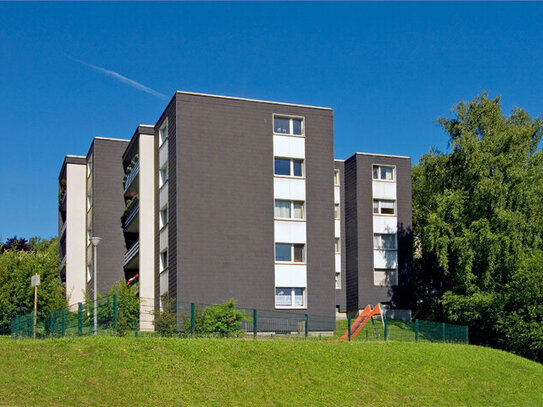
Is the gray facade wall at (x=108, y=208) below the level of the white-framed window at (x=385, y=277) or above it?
above

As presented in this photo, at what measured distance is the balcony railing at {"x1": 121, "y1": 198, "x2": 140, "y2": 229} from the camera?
4381cm

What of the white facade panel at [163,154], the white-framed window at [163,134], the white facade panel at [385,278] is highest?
the white-framed window at [163,134]

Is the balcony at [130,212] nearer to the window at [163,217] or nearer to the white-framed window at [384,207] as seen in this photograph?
the window at [163,217]

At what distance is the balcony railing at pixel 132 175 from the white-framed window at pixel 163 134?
1.90 metres

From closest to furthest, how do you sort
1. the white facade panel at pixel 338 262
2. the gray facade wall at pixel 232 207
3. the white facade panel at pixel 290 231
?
1. the gray facade wall at pixel 232 207
2. the white facade panel at pixel 290 231
3. the white facade panel at pixel 338 262

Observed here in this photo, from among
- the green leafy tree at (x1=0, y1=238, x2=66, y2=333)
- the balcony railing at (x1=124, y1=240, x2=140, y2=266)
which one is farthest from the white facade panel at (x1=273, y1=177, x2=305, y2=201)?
the green leafy tree at (x1=0, y1=238, x2=66, y2=333)

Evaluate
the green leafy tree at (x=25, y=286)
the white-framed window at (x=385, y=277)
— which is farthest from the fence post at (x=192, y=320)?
the white-framed window at (x=385, y=277)

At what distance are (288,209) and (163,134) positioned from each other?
8222 mm

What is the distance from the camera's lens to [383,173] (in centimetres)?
5478

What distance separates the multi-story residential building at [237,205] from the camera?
3975 centimetres

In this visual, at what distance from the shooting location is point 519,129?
46.7m

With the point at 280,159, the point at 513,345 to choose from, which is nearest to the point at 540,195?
the point at 513,345

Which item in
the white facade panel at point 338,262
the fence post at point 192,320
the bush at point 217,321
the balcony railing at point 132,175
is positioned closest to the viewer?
the fence post at point 192,320

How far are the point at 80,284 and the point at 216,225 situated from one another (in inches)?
612
